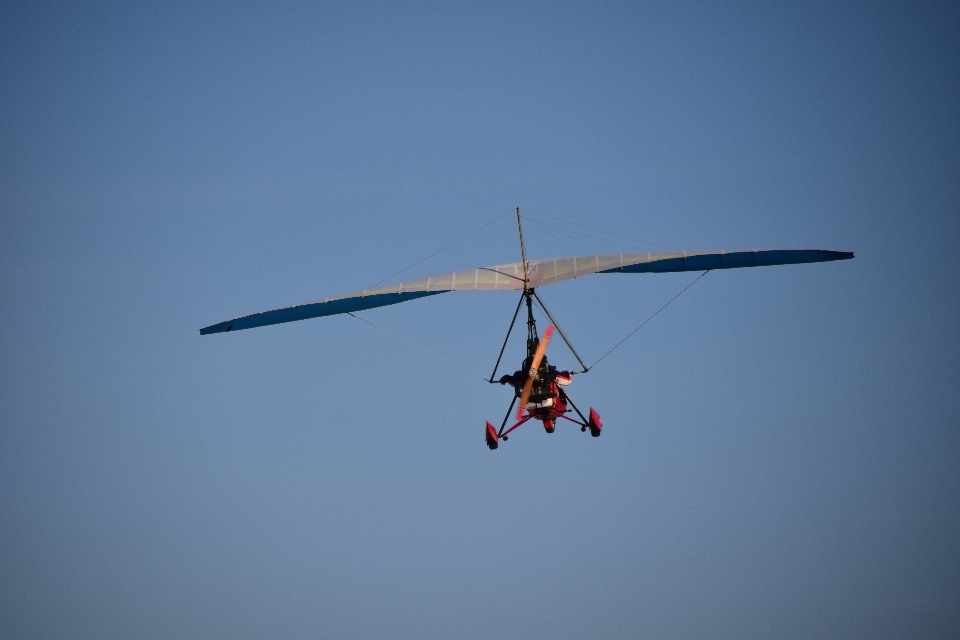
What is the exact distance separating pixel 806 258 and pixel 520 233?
19.1 feet

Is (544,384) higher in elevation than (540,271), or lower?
lower

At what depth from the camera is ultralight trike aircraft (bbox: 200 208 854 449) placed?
37.2m

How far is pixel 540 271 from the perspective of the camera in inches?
1515

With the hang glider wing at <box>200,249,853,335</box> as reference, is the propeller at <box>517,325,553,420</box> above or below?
below

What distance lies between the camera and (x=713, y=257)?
3744 cm

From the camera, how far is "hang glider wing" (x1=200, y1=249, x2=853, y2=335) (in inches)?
1471

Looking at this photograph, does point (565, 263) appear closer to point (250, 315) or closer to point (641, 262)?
point (641, 262)

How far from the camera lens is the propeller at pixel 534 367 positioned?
3691 cm

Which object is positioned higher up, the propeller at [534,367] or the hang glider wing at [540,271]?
the hang glider wing at [540,271]

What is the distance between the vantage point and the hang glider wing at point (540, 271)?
3738 centimetres

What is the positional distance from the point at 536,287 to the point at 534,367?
75.4 inches

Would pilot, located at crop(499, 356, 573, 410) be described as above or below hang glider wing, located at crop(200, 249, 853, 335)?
below

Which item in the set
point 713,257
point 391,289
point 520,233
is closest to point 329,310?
point 391,289

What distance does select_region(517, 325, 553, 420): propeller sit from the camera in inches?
1453
